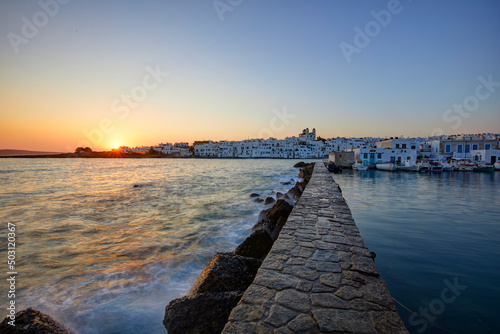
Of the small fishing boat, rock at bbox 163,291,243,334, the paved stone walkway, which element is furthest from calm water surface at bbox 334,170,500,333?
the small fishing boat

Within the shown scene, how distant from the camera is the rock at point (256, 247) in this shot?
15.4 ft

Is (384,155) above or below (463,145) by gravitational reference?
below

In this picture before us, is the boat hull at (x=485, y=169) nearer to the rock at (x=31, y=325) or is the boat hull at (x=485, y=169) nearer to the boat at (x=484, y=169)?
the boat at (x=484, y=169)

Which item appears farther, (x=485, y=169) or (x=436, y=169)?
(x=436, y=169)

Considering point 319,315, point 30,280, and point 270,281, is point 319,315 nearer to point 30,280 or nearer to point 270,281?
point 270,281

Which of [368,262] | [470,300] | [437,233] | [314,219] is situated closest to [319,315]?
[368,262]

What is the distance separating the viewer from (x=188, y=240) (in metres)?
7.57

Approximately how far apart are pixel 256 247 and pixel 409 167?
38551 millimetres

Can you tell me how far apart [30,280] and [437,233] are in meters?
10.6

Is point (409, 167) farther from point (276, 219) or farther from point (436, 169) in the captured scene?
point (276, 219)

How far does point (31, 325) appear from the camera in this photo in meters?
2.56

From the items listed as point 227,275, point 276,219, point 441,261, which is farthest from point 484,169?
point 227,275

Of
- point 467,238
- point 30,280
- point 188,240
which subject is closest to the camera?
point 30,280

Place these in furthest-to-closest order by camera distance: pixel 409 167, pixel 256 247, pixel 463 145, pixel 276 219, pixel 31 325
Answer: pixel 463 145 < pixel 409 167 < pixel 276 219 < pixel 256 247 < pixel 31 325
